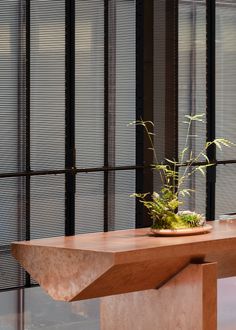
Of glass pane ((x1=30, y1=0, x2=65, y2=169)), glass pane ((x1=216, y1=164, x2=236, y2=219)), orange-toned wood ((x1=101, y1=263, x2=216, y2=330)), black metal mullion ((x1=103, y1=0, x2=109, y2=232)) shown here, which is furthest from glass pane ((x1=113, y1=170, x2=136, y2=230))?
orange-toned wood ((x1=101, y1=263, x2=216, y2=330))

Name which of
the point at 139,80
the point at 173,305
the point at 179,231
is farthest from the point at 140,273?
the point at 139,80

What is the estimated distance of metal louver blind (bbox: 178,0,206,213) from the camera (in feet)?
30.8

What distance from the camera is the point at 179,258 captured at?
591 cm

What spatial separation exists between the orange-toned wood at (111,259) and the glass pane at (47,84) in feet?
7.30

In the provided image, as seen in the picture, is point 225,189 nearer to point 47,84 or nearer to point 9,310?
point 47,84

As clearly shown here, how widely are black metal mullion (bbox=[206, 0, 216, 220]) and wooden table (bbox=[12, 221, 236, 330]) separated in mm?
3309

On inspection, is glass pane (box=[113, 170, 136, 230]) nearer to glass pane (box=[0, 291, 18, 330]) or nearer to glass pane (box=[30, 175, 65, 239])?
glass pane (box=[30, 175, 65, 239])

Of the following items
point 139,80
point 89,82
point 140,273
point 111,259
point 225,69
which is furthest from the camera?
point 225,69

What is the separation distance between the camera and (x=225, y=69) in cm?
977

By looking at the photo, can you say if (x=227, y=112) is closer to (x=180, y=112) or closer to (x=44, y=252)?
(x=180, y=112)

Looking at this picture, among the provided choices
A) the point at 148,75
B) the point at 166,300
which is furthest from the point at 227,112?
the point at 166,300

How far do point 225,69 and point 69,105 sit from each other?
204 centimetres

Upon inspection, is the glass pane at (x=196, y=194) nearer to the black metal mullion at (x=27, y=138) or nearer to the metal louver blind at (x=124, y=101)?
the metal louver blind at (x=124, y=101)

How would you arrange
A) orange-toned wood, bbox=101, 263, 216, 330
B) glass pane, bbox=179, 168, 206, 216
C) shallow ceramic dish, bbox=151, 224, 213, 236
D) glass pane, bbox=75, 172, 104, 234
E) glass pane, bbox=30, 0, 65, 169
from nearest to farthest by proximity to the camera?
1. orange-toned wood, bbox=101, 263, 216, 330
2. shallow ceramic dish, bbox=151, 224, 213, 236
3. glass pane, bbox=30, 0, 65, 169
4. glass pane, bbox=75, 172, 104, 234
5. glass pane, bbox=179, 168, 206, 216
